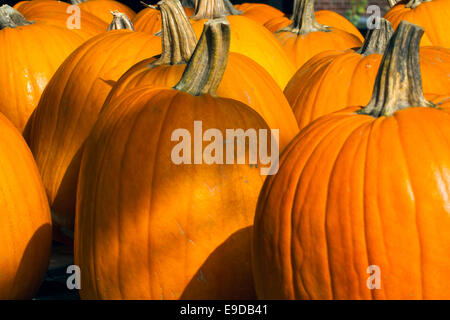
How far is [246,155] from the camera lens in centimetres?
177

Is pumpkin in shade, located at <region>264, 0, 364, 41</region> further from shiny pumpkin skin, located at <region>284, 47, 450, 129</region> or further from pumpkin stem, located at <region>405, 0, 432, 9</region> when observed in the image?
shiny pumpkin skin, located at <region>284, 47, 450, 129</region>

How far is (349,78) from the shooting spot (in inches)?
99.1

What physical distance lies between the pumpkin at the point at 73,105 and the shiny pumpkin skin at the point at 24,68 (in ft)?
0.93

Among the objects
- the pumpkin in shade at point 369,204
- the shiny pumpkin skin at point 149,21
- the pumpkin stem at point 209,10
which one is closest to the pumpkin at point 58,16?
the shiny pumpkin skin at point 149,21

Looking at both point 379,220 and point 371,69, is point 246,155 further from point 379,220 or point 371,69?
point 371,69

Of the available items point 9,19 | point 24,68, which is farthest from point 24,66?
point 9,19

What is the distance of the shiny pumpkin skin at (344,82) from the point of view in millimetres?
2436

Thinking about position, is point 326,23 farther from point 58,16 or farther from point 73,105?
point 73,105

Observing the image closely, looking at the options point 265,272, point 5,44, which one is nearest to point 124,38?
point 5,44

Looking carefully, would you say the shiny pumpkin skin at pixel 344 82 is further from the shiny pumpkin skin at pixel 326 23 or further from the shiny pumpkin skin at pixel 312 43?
the shiny pumpkin skin at pixel 326 23

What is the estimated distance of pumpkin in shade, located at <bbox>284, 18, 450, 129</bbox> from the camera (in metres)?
2.45

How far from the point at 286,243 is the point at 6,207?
0.95 m

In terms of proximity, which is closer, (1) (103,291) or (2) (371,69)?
(1) (103,291)

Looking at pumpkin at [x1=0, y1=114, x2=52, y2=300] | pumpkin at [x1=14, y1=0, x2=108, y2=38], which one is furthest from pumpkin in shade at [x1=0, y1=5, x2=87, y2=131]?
pumpkin at [x1=0, y1=114, x2=52, y2=300]
